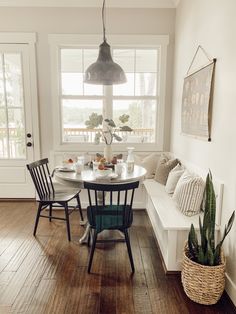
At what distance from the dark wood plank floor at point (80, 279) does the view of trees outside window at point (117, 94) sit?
1562 millimetres

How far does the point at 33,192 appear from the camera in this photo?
397cm

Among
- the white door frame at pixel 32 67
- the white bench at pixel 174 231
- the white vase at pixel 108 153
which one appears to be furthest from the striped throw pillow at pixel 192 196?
the white door frame at pixel 32 67

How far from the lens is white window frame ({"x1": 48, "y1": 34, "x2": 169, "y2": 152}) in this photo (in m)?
3.61

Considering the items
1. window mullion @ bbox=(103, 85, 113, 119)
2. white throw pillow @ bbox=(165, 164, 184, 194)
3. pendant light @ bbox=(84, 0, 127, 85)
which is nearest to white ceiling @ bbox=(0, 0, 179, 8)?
window mullion @ bbox=(103, 85, 113, 119)

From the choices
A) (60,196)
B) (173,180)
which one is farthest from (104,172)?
(173,180)

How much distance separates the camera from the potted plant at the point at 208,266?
1.81 m

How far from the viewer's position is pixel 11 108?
3824 mm

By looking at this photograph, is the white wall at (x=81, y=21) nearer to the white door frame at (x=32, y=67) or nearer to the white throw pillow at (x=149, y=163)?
the white door frame at (x=32, y=67)

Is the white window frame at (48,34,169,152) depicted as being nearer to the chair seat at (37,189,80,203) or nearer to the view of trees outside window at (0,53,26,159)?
the view of trees outside window at (0,53,26,159)

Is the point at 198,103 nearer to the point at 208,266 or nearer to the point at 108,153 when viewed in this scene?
the point at 108,153

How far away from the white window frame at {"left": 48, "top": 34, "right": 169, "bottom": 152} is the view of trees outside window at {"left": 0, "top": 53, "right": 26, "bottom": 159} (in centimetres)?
51

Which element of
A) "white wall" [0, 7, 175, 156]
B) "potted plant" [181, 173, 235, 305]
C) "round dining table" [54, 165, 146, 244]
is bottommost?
"potted plant" [181, 173, 235, 305]

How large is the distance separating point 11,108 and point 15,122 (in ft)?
0.70

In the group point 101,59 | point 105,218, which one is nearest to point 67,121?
point 101,59
